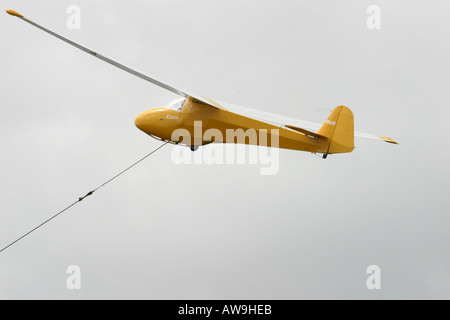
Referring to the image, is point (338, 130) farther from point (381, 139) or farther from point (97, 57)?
point (97, 57)

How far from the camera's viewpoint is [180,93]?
36250mm

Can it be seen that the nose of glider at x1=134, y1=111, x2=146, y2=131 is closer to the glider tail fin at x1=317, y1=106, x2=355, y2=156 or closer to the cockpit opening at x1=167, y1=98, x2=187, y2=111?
the cockpit opening at x1=167, y1=98, x2=187, y2=111

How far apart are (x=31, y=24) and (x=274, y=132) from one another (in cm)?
1172

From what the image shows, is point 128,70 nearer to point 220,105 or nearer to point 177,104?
point 177,104

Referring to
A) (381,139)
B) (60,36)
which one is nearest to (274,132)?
(381,139)

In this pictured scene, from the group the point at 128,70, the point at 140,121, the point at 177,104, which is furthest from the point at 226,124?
the point at 128,70

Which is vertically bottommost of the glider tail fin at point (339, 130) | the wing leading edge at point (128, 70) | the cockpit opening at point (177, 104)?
the glider tail fin at point (339, 130)

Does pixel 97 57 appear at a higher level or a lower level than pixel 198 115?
higher

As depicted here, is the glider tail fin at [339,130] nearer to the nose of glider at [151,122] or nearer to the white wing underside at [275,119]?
the white wing underside at [275,119]

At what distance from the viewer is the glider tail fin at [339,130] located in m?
35.1

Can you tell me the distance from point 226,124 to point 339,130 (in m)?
5.21

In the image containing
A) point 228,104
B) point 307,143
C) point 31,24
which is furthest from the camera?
point 228,104

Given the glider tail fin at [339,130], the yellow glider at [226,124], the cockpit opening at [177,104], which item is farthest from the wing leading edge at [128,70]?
the glider tail fin at [339,130]

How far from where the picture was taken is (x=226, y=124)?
35.8 meters
